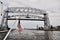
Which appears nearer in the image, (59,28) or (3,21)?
(3,21)

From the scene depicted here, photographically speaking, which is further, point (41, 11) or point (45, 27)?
point (45, 27)

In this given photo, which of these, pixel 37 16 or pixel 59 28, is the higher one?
pixel 37 16

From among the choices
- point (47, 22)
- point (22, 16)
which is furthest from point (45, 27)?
point (22, 16)

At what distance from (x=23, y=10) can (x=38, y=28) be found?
57.6 feet

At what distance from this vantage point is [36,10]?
62281 millimetres

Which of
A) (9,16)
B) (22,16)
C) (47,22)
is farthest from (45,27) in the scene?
(9,16)

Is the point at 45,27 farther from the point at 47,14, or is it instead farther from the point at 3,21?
the point at 3,21

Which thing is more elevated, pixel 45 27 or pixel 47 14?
pixel 47 14

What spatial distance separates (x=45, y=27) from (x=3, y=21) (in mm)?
18555

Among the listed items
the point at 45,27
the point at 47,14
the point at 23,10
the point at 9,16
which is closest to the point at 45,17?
the point at 47,14

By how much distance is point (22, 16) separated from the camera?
209 ft

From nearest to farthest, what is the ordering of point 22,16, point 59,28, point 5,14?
point 5,14 < point 22,16 < point 59,28

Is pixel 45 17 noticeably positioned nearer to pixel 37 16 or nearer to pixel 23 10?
pixel 37 16

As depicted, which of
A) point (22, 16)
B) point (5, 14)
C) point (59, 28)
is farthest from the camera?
point (59, 28)
